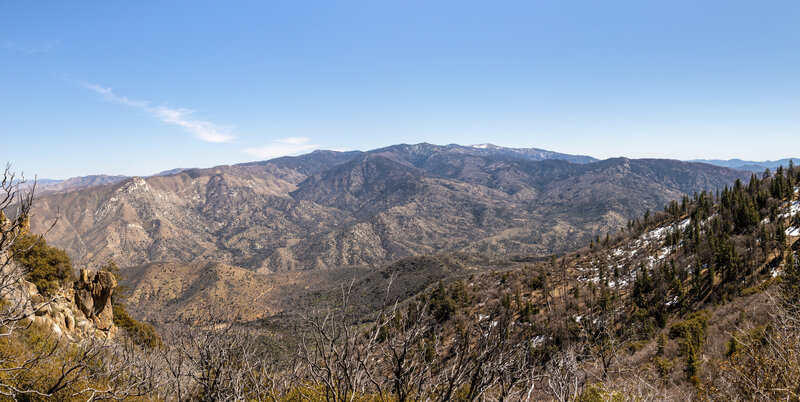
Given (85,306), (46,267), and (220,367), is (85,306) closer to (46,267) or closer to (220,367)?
(46,267)

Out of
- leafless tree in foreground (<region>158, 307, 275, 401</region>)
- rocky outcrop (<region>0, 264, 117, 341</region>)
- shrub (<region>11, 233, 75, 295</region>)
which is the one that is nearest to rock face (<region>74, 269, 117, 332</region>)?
rocky outcrop (<region>0, 264, 117, 341</region>)

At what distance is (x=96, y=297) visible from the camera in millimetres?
30172

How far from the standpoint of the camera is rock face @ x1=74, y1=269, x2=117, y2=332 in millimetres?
28969

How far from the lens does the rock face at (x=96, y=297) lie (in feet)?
95.0

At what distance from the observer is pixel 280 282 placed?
147500 millimetres

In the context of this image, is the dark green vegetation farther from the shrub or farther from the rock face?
the shrub

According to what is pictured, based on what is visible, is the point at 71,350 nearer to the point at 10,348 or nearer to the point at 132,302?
the point at 10,348

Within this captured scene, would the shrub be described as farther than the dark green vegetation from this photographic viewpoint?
Yes

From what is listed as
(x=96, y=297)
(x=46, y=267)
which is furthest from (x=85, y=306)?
(x=46, y=267)

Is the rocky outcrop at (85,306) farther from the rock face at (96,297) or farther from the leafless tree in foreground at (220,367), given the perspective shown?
the leafless tree in foreground at (220,367)

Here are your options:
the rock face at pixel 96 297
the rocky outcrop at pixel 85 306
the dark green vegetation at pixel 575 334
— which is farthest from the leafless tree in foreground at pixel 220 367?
the rock face at pixel 96 297

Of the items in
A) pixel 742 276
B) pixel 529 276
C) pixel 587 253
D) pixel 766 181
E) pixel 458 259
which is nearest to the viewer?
pixel 742 276

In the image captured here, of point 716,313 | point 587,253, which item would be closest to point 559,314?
point 716,313

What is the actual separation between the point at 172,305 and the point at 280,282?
40655 mm
